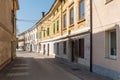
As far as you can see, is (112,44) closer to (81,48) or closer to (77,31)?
(81,48)

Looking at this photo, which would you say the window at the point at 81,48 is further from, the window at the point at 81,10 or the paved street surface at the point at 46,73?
the window at the point at 81,10

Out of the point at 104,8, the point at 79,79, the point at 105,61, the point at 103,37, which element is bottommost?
the point at 79,79

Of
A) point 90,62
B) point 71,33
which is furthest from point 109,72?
point 71,33

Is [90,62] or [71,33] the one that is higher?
[71,33]

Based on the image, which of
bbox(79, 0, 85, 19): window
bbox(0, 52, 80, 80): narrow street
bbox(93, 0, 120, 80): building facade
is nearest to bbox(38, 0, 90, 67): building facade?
bbox(79, 0, 85, 19): window

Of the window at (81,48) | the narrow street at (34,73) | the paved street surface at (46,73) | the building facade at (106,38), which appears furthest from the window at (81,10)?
the narrow street at (34,73)

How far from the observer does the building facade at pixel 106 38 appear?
11.6m

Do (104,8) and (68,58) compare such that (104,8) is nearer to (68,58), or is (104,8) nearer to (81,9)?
(81,9)

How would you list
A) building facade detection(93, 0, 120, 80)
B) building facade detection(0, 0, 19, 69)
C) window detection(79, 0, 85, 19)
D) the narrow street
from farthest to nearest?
window detection(79, 0, 85, 19) < building facade detection(0, 0, 19, 69) < the narrow street < building facade detection(93, 0, 120, 80)

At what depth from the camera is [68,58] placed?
2328 centimetres

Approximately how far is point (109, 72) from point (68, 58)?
11.1m

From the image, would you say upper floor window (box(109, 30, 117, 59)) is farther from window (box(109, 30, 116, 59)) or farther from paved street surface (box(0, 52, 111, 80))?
paved street surface (box(0, 52, 111, 80))

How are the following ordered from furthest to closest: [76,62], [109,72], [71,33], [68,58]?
1. [68,58]
2. [71,33]
3. [76,62]
4. [109,72]

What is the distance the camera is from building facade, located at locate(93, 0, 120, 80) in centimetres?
1161
